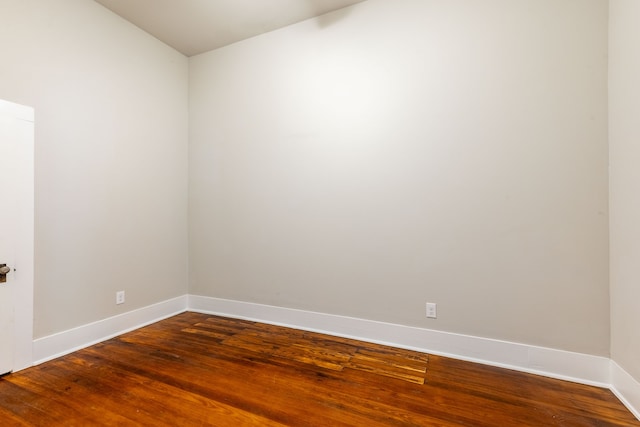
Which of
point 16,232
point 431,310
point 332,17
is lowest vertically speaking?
point 431,310

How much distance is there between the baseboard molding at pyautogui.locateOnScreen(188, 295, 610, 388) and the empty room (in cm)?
2

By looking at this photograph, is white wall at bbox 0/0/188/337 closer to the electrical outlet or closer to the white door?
the white door

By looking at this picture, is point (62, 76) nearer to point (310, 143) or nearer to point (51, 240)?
point (51, 240)

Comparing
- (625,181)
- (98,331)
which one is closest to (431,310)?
(625,181)

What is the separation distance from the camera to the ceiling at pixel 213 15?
2.54 metres

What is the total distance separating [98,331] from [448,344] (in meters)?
2.97

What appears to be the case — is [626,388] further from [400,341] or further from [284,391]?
[284,391]

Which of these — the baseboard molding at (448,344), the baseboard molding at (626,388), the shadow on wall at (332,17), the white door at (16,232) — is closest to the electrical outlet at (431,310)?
the baseboard molding at (448,344)

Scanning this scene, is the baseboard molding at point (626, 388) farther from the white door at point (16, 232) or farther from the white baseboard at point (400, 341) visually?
the white door at point (16, 232)

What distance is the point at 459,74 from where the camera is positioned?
224 centimetres

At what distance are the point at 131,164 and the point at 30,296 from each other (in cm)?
133

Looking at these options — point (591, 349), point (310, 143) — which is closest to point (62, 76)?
point (310, 143)

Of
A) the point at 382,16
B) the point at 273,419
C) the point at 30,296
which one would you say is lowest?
the point at 273,419

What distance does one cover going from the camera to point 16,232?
6.54 feet
